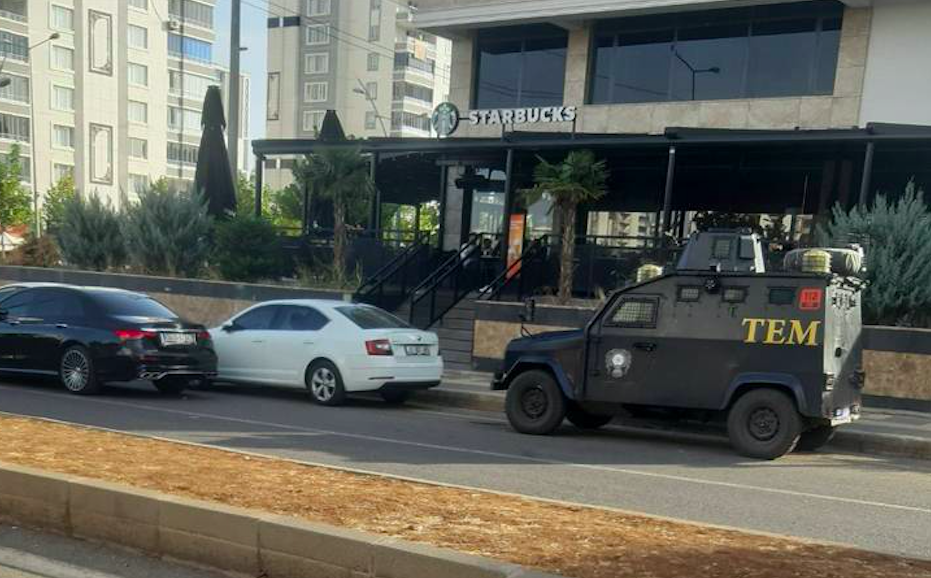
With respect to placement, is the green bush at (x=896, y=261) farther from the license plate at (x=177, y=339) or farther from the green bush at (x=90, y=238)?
the green bush at (x=90, y=238)

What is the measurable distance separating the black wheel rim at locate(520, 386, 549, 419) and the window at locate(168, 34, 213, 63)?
7623 centimetres

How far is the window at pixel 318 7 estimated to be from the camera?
78.0 meters

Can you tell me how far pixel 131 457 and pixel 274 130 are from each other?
256ft

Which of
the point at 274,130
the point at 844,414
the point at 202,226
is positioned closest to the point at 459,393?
the point at 844,414

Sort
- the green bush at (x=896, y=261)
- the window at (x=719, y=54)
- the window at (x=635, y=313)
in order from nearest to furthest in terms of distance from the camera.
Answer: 1. the window at (x=635, y=313)
2. the green bush at (x=896, y=261)
3. the window at (x=719, y=54)

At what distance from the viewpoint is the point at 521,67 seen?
75.9 feet

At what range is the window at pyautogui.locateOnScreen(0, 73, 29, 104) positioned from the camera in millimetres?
59281

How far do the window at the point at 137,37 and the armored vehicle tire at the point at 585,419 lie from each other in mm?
70992

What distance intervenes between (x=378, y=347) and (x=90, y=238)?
12904mm

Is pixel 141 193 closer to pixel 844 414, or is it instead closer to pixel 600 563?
pixel 844 414

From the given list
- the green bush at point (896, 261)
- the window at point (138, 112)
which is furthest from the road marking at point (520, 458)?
the window at point (138, 112)

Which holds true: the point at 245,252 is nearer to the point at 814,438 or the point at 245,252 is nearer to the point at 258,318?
the point at 258,318

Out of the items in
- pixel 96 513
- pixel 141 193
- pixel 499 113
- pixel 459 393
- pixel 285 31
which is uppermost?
pixel 285 31

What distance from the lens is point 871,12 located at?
18281mm
